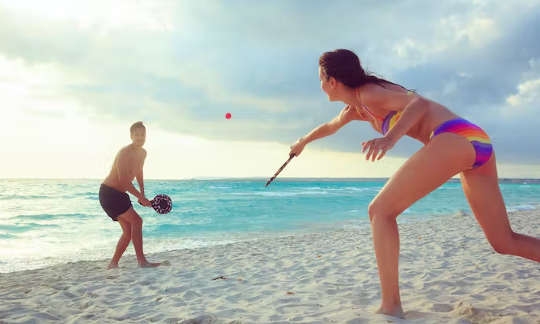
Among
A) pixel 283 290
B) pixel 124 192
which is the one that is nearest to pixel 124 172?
pixel 124 192

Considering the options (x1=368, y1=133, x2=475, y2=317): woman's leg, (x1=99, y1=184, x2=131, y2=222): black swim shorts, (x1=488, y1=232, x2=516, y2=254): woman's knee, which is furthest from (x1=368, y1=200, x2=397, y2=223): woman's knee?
(x1=99, y1=184, x2=131, y2=222): black swim shorts

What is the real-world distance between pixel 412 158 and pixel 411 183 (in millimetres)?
161

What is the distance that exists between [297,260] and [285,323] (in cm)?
269

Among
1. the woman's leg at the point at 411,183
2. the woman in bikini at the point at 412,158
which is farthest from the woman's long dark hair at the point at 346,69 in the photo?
the woman's leg at the point at 411,183

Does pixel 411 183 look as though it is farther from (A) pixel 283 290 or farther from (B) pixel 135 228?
(B) pixel 135 228

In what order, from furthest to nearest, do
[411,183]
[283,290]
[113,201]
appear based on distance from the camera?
[113,201], [283,290], [411,183]

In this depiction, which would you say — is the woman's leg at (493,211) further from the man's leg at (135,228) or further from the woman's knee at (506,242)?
the man's leg at (135,228)

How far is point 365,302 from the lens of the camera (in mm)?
3088

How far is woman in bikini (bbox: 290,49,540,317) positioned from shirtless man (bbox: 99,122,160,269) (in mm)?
3376

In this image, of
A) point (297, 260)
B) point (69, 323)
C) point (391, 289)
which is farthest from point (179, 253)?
point (391, 289)

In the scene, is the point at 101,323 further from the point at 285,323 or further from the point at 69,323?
the point at 285,323

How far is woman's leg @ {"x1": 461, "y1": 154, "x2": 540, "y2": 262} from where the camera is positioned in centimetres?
235

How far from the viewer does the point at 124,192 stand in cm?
513

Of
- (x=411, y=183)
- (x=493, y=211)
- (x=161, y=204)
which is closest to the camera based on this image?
(x=411, y=183)
